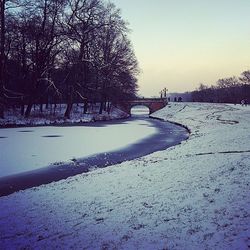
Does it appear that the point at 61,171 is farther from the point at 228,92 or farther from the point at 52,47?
the point at 228,92

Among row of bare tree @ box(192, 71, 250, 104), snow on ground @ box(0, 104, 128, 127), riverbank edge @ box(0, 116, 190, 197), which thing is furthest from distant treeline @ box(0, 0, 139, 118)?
row of bare tree @ box(192, 71, 250, 104)

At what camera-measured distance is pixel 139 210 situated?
959 centimetres

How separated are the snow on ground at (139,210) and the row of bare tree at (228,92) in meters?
69.4

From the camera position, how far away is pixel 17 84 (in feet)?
151

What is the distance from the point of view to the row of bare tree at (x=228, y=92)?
101 metres

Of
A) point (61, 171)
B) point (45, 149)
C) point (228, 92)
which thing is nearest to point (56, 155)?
point (45, 149)

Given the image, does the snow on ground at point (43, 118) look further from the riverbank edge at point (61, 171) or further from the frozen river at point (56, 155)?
the riverbank edge at point (61, 171)

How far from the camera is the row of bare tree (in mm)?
101019

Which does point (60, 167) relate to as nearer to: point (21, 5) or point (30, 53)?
point (21, 5)

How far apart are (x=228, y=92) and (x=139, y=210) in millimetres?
120660

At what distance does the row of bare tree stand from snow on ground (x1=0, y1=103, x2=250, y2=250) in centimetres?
6943

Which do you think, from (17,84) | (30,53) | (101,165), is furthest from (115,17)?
(101,165)

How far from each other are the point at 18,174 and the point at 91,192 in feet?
15.8

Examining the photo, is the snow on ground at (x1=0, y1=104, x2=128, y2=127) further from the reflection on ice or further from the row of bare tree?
the row of bare tree
